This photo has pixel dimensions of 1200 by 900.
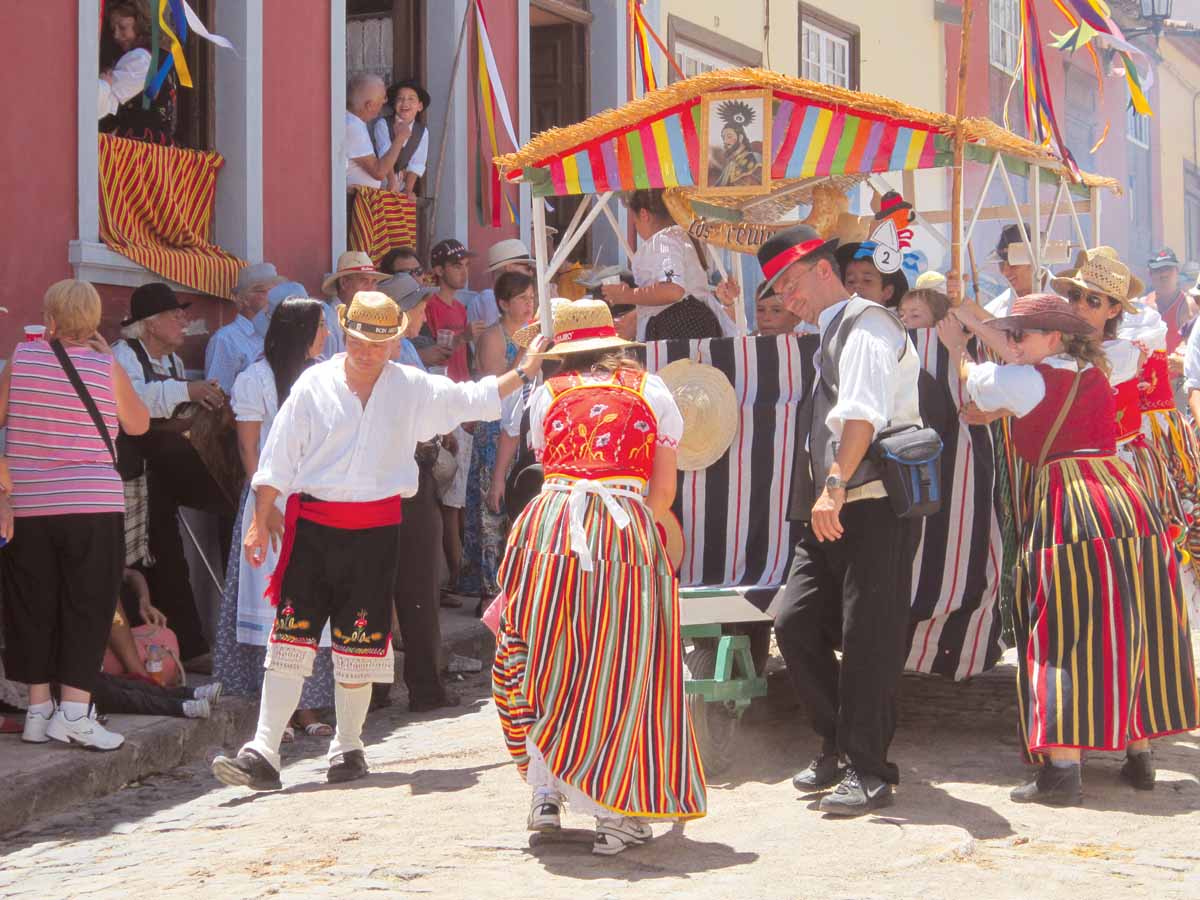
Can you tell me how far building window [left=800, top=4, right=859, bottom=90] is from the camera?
17359 mm

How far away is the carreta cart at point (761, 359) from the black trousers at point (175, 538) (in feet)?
5.91

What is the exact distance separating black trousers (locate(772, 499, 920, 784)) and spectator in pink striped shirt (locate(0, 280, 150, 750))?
271 cm

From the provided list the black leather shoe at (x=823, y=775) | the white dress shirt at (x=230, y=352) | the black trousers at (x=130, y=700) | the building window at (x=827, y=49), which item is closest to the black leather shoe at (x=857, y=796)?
the black leather shoe at (x=823, y=775)

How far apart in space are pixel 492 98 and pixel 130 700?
19.8 feet

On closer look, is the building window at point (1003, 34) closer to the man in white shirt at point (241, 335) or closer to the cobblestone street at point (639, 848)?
the man in white shirt at point (241, 335)

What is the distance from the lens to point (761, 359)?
290 inches

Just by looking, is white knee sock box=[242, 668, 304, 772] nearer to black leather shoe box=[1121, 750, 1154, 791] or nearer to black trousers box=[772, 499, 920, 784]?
black trousers box=[772, 499, 920, 784]

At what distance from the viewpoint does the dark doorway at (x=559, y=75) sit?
1434 centimetres

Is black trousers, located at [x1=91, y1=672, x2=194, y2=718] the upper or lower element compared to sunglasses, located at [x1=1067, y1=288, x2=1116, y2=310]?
lower

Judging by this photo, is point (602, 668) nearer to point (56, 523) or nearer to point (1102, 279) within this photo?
point (56, 523)

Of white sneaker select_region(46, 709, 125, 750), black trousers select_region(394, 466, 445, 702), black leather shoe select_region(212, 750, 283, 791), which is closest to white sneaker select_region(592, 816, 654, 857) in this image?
black leather shoe select_region(212, 750, 283, 791)

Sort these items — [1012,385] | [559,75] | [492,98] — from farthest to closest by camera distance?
[559,75], [492,98], [1012,385]

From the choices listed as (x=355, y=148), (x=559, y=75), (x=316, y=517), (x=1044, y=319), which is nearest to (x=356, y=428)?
(x=316, y=517)

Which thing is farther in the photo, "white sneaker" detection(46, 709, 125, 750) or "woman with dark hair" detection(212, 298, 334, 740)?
"woman with dark hair" detection(212, 298, 334, 740)
